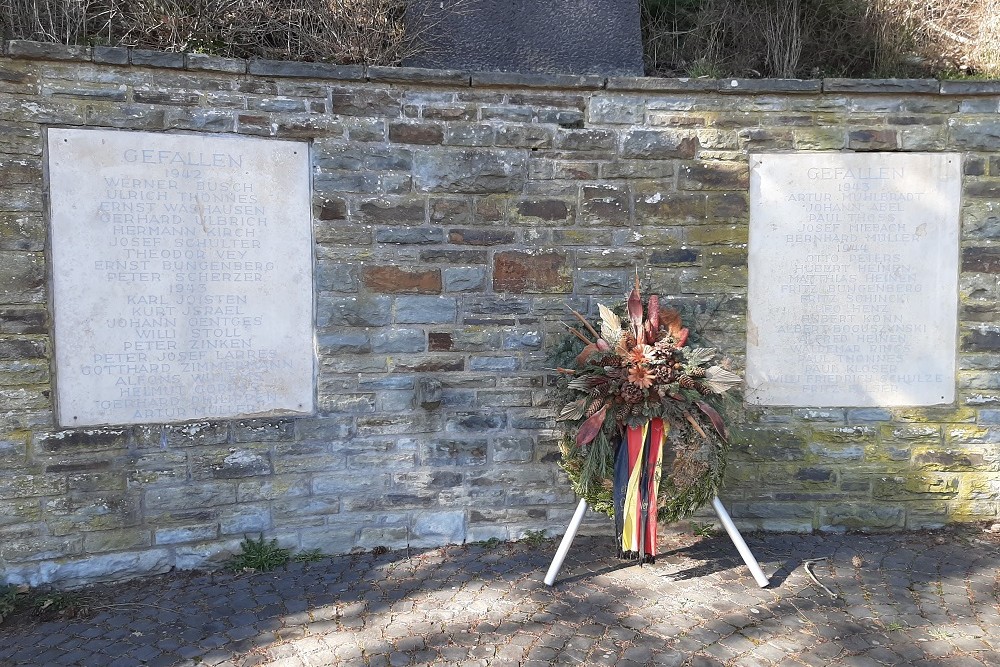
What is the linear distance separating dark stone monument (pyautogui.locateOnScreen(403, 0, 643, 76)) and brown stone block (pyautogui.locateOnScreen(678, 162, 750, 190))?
78cm

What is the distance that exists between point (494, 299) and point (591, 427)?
3.48 feet

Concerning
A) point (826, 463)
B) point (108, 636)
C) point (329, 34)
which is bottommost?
point (108, 636)

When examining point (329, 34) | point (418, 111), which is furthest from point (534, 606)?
point (329, 34)

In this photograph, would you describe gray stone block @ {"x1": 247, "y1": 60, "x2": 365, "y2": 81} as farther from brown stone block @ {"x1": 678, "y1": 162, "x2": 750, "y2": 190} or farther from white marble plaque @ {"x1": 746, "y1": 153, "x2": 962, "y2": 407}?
white marble plaque @ {"x1": 746, "y1": 153, "x2": 962, "y2": 407}

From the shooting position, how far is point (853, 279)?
4.17 m

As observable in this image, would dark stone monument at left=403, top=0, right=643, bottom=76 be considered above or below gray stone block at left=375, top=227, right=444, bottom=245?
above

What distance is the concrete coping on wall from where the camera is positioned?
347cm

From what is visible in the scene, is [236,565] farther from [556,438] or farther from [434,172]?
[434,172]

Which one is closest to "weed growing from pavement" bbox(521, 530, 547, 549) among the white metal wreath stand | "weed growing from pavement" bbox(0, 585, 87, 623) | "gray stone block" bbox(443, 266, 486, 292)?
the white metal wreath stand

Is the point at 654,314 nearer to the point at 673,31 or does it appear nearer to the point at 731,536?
the point at 731,536

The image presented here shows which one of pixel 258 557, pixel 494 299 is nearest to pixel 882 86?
pixel 494 299

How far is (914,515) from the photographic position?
168 inches

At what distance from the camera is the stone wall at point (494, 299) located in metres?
3.77

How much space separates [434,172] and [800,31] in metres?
2.91
